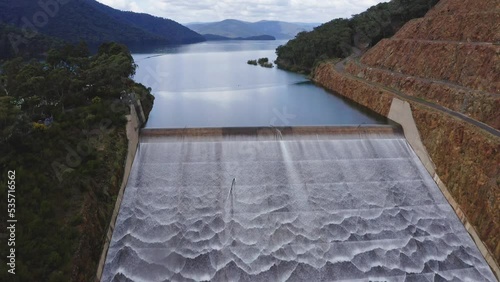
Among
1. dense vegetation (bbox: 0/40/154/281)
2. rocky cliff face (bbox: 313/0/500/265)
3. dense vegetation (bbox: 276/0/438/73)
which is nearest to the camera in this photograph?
dense vegetation (bbox: 0/40/154/281)

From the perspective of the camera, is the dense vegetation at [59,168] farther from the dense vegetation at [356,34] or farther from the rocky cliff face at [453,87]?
the dense vegetation at [356,34]

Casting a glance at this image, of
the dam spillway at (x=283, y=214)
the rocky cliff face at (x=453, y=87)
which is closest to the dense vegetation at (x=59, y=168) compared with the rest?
the dam spillway at (x=283, y=214)

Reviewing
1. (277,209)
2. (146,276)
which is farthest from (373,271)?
(146,276)

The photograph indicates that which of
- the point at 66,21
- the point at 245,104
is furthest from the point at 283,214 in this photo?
the point at 66,21

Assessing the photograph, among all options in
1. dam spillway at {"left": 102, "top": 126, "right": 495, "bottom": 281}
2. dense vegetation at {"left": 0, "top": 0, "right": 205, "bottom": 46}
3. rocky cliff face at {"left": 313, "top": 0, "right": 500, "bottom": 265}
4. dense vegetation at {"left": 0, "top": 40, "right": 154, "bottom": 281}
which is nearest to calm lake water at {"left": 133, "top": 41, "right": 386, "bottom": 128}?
rocky cliff face at {"left": 313, "top": 0, "right": 500, "bottom": 265}

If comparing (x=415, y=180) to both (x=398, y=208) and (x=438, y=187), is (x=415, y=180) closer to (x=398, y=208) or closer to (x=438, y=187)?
(x=438, y=187)

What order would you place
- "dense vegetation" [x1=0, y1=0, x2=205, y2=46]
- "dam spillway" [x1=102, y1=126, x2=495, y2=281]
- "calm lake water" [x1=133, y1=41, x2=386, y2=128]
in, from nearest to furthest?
"dam spillway" [x1=102, y1=126, x2=495, y2=281]
"calm lake water" [x1=133, y1=41, x2=386, y2=128]
"dense vegetation" [x1=0, y1=0, x2=205, y2=46]

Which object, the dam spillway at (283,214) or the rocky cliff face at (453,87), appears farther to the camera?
the rocky cliff face at (453,87)

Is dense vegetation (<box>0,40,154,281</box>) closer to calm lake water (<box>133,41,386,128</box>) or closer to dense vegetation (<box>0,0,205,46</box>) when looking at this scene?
calm lake water (<box>133,41,386,128</box>)
